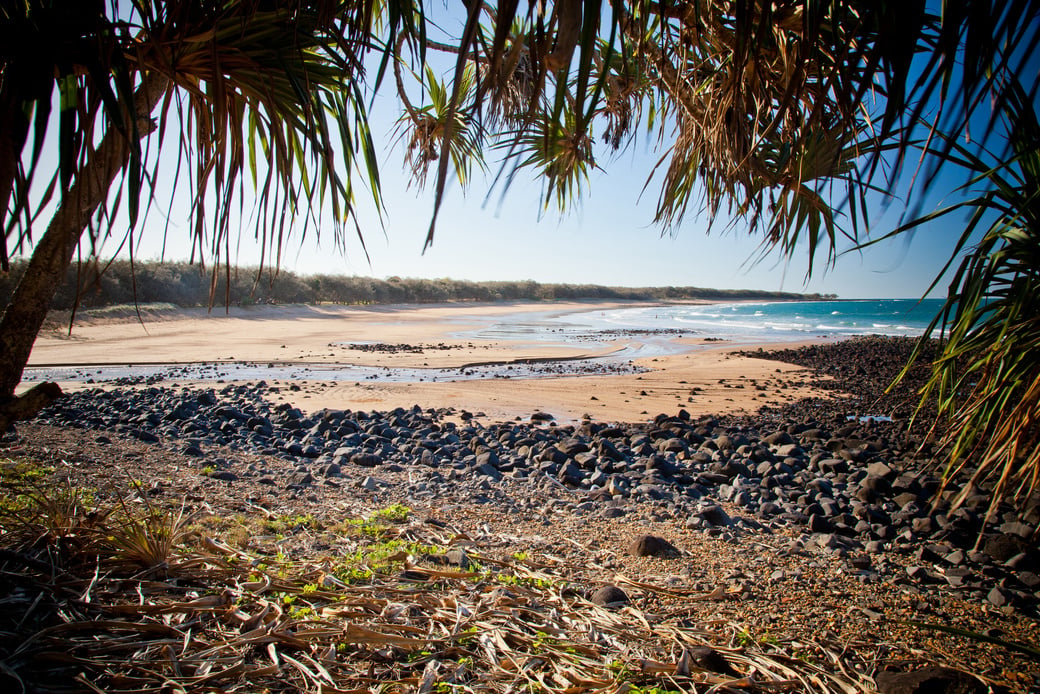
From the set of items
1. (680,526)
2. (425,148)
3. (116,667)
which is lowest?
(680,526)

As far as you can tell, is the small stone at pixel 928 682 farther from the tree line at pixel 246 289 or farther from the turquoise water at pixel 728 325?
the turquoise water at pixel 728 325

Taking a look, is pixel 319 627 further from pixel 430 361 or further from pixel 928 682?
pixel 430 361

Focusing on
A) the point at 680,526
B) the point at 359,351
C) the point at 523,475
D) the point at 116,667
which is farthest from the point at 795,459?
the point at 359,351

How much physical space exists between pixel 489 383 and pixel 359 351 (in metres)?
5.12

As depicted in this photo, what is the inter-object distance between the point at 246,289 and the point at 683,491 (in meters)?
25.3

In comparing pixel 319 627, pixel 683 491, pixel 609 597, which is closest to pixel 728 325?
pixel 683 491

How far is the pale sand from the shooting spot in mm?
6738

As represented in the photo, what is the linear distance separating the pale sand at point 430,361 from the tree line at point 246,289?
1.25m

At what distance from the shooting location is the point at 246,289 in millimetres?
24312

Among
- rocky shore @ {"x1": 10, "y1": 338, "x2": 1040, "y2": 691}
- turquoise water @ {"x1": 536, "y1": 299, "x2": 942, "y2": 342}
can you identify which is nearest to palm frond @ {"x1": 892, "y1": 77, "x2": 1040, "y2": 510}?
rocky shore @ {"x1": 10, "y1": 338, "x2": 1040, "y2": 691}

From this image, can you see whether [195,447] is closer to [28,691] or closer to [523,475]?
[523,475]

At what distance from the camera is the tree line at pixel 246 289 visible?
4.28 meters

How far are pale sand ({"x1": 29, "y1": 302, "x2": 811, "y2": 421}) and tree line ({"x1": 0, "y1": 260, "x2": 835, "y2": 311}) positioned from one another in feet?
4.12

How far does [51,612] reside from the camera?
4.40 feet
